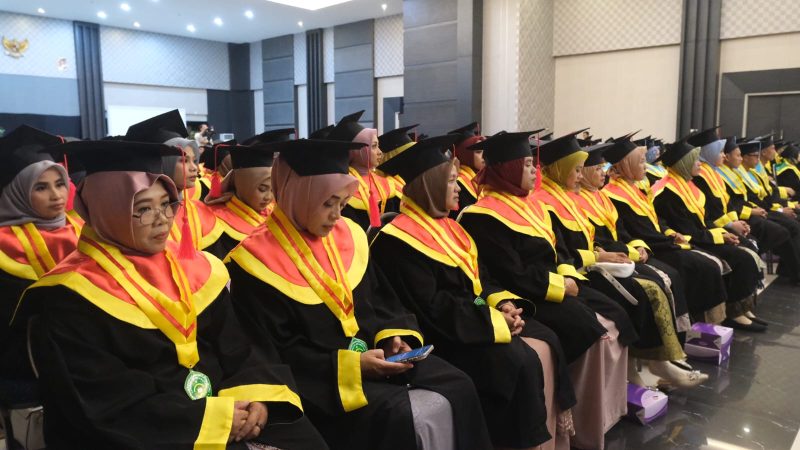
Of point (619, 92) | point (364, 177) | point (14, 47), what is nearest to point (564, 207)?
point (364, 177)

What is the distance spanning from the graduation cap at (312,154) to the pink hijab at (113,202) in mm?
548

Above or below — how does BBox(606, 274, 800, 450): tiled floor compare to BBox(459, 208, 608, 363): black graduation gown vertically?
below

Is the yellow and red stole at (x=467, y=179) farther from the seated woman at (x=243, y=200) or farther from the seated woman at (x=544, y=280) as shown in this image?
the seated woman at (x=243, y=200)

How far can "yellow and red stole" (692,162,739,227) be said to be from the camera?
5.41 metres

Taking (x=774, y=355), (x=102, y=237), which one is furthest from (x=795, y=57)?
(x=102, y=237)

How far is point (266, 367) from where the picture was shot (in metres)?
1.92

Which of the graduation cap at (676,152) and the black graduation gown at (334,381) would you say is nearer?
the black graduation gown at (334,381)

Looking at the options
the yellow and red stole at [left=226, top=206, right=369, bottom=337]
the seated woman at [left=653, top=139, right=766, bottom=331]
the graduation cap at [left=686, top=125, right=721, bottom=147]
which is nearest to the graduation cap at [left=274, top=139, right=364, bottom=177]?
the yellow and red stole at [left=226, top=206, right=369, bottom=337]

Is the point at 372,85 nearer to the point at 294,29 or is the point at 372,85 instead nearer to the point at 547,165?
the point at 294,29

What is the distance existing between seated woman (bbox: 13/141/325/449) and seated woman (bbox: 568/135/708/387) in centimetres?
242

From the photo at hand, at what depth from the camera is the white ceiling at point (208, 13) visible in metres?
13.4

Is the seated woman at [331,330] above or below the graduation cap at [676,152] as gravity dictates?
below

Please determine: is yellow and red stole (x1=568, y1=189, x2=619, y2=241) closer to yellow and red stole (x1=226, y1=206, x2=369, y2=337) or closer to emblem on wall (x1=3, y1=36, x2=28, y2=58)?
yellow and red stole (x1=226, y1=206, x2=369, y2=337)

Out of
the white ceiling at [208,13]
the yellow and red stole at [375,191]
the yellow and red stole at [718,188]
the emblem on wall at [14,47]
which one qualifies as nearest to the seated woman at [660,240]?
the yellow and red stole at [718,188]
